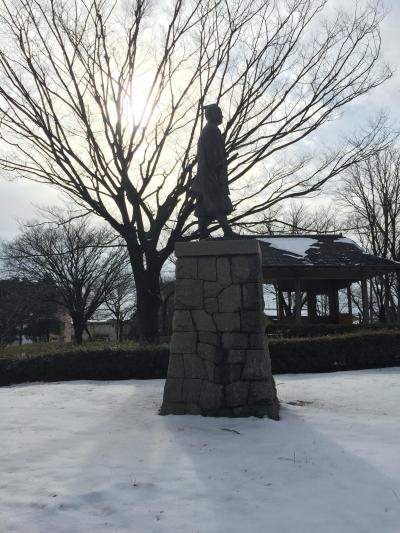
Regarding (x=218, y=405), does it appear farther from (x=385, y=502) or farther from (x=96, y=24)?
(x=96, y=24)

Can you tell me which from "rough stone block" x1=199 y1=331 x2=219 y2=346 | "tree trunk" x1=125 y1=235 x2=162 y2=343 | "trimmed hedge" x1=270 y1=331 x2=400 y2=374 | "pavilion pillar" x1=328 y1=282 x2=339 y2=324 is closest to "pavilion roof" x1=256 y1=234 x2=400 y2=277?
"pavilion pillar" x1=328 y1=282 x2=339 y2=324

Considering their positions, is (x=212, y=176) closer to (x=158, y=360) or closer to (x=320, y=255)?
(x=158, y=360)

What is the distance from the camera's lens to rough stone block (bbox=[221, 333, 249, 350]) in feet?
20.1

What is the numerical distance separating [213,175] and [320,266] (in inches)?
502

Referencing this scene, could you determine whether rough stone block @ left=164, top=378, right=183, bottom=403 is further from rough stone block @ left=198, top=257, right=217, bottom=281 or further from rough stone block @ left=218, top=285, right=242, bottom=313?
rough stone block @ left=198, top=257, right=217, bottom=281

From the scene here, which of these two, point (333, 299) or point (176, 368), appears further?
point (333, 299)

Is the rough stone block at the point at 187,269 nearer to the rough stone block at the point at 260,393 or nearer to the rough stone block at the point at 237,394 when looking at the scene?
the rough stone block at the point at 237,394

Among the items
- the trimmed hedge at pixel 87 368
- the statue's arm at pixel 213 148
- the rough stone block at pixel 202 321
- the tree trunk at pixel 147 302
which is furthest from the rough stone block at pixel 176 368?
the tree trunk at pixel 147 302

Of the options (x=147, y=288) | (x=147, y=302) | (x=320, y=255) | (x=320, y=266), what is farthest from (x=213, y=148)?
(x=320, y=255)

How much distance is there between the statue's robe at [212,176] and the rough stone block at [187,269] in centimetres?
79

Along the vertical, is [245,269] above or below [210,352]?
above

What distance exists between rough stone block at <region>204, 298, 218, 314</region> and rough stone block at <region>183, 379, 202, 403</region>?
2.81 feet

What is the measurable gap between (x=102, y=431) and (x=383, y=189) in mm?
23744

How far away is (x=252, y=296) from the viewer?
20.4ft
